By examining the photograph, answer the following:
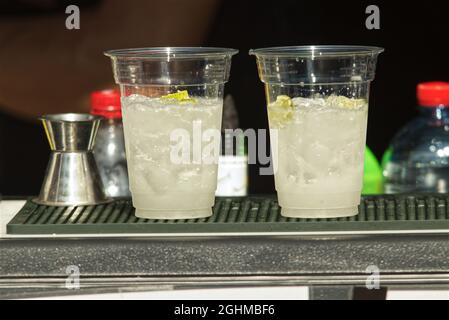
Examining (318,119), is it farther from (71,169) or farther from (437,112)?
(437,112)

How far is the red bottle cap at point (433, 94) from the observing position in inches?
97.3

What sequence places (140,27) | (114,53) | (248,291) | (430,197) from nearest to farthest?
(248,291) < (114,53) < (430,197) < (140,27)

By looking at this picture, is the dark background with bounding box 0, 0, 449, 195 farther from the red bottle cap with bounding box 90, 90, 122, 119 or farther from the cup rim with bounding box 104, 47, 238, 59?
the cup rim with bounding box 104, 47, 238, 59

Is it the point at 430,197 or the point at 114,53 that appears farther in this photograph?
the point at 430,197

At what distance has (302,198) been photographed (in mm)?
1632

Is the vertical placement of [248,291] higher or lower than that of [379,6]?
lower

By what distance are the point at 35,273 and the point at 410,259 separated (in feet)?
1.71

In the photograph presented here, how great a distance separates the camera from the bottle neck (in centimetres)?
259

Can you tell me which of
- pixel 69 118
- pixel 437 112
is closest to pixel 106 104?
pixel 69 118

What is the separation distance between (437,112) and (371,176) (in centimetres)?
22

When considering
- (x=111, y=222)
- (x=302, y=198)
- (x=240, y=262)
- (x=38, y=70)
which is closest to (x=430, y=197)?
(x=302, y=198)

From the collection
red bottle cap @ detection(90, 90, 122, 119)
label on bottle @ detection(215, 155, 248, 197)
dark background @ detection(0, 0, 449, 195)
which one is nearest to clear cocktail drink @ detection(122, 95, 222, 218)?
label on bottle @ detection(215, 155, 248, 197)

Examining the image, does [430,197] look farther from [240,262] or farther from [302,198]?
[240,262]

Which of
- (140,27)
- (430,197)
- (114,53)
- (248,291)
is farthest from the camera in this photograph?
(140,27)
